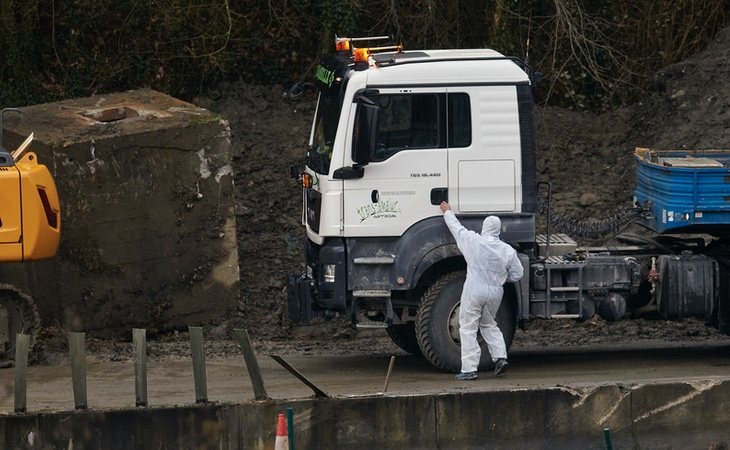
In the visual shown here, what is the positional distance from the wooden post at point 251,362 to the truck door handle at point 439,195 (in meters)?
2.17

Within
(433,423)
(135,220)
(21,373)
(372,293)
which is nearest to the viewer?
(21,373)

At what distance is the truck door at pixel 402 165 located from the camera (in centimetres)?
1157

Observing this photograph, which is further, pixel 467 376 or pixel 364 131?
pixel 467 376

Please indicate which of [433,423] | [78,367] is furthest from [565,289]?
[78,367]

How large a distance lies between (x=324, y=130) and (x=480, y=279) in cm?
204

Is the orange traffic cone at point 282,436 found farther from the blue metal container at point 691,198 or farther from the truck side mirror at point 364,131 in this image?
the blue metal container at point 691,198

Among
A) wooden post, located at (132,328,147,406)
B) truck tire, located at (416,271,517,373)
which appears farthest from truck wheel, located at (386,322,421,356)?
wooden post, located at (132,328,147,406)

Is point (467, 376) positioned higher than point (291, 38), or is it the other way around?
point (291, 38)

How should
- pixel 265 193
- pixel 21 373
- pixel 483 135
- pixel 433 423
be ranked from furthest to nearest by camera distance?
pixel 265 193, pixel 483 135, pixel 433 423, pixel 21 373

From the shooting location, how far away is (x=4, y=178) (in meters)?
12.2

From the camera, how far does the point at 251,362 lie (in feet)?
34.7

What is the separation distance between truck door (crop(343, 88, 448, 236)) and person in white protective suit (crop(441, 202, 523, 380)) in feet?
0.93

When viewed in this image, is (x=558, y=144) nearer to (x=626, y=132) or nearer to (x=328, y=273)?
(x=626, y=132)

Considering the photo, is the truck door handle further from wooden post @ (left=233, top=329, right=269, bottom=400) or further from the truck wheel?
wooden post @ (left=233, top=329, right=269, bottom=400)
